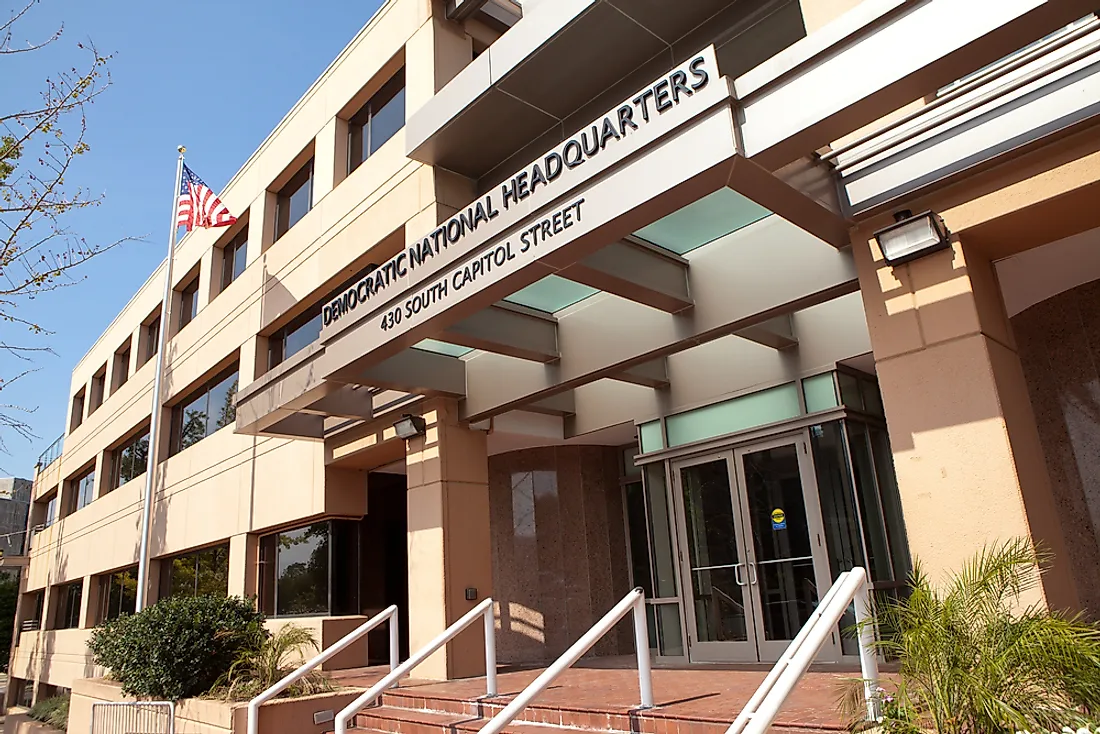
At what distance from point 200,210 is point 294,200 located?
2.31 meters

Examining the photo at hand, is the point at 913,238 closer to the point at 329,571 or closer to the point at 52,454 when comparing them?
the point at 329,571

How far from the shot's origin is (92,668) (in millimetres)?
23094

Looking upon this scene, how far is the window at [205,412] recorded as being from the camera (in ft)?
62.5

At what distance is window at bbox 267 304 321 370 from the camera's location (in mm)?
15922

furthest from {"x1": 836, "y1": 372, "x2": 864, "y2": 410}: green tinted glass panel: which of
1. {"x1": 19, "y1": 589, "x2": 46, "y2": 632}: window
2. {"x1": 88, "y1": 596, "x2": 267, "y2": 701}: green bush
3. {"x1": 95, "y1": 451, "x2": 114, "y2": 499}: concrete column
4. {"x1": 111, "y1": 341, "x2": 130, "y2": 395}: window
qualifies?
{"x1": 19, "y1": 589, "x2": 46, "y2": 632}: window

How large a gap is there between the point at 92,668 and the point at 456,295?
21.1 meters

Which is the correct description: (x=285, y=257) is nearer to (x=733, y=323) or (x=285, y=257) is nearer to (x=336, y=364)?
(x=336, y=364)

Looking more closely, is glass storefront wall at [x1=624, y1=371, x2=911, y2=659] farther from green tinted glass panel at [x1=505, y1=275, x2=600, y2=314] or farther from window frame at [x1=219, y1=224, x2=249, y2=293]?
→ window frame at [x1=219, y1=224, x2=249, y2=293]

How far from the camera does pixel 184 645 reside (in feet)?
36.4

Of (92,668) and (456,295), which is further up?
(456,295)

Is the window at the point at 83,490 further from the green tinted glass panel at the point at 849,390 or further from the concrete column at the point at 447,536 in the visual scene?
the green tinted glass panel at the point at 849,390

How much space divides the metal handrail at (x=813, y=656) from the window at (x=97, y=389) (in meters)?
32.0

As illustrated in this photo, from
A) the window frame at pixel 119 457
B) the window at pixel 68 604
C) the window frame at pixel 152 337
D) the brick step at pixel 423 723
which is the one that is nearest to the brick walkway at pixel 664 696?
the brick step at pixel 423 723

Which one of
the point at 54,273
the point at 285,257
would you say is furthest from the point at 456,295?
the point at 285,257
